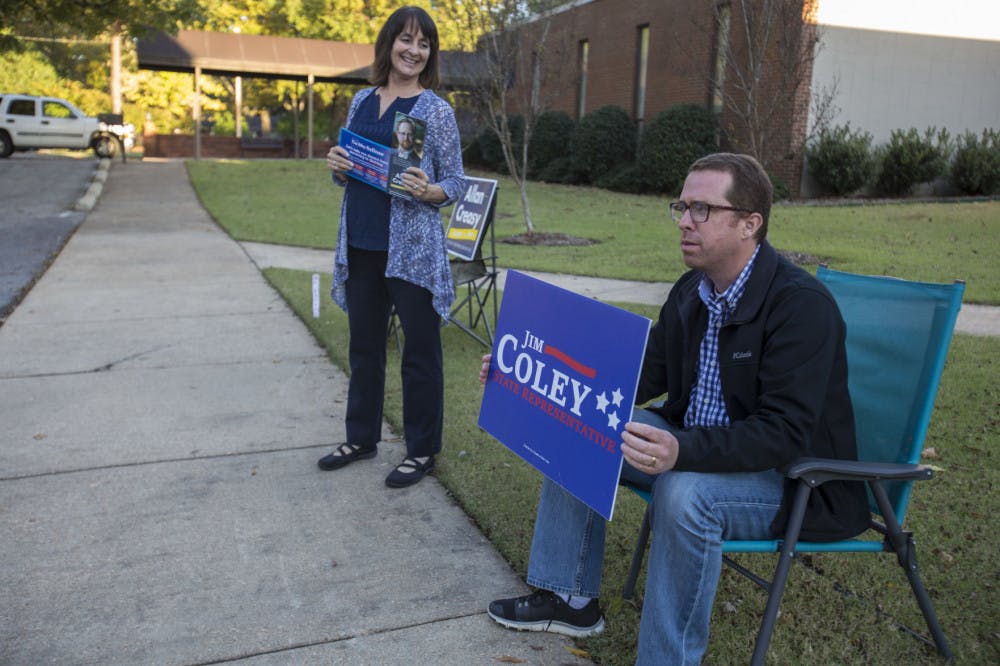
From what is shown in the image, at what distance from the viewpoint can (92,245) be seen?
40.4ft

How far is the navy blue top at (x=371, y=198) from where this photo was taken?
3893 millimetres

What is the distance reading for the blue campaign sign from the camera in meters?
2.42

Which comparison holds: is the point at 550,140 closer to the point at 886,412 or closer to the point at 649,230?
Result: the point at 649,230

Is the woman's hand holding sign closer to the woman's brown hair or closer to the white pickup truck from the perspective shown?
the woman's brown hair

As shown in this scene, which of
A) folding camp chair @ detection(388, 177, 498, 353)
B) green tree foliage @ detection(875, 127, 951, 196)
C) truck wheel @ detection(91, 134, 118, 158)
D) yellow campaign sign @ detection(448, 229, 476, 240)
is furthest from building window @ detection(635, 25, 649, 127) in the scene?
truck wheel @ detection(91, 134, 118, 158)

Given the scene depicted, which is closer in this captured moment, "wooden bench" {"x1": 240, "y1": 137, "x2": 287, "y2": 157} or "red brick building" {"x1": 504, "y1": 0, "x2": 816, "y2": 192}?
"red brick building" {"x1": 504, "y1": 0, "x2": 816, "y2": 192}

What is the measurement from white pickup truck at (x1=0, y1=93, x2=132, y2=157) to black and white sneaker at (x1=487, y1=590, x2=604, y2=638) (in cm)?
3047

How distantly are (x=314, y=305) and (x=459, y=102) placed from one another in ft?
58.2

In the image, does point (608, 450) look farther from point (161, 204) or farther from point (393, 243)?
point (161, 204)

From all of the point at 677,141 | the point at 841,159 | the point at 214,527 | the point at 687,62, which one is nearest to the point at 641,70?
the point at 687,62

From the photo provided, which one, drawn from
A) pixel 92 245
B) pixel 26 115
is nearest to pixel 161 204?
pixel 92 245

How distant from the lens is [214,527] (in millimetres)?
3604

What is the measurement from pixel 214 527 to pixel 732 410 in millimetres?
2223

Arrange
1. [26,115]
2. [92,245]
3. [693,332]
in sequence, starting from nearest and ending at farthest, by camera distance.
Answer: [693,332], [92,245], [26,115]
